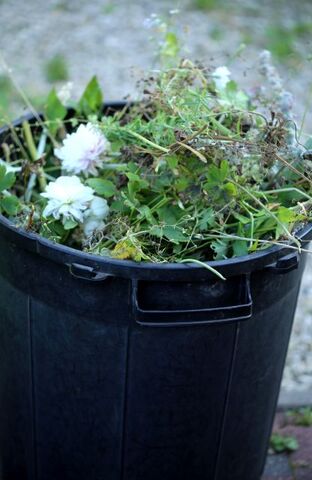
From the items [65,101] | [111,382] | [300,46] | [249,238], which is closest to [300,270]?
[249,238]

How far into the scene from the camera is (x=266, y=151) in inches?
56.8

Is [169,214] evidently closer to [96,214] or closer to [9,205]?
[96,214]

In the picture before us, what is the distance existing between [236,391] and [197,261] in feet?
1.26

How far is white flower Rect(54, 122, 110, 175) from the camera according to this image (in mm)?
1593

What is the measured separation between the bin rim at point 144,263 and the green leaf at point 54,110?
1.58 feet

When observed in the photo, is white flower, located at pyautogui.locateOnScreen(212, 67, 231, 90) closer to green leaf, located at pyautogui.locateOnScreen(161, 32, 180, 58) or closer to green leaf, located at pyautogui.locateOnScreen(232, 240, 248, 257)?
green leaf, located at pyautogui.locateOnScreen(161, 32, 180, 58)

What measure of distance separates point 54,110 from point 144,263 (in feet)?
2.17

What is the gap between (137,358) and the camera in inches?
56.1

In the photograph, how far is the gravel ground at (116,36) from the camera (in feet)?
13.9

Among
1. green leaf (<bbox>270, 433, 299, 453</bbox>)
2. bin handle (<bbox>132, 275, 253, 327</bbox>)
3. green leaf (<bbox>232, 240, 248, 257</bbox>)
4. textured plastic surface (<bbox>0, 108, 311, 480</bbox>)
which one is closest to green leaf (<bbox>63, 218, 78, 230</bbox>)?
textured plastic surface (<bbox>0, 108, 311, 480</bbox>)

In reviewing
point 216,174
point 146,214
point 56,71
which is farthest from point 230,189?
point 56,71

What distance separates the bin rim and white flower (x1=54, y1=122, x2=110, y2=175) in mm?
273

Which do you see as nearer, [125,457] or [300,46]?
[125,457]

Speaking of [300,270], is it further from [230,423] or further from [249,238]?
[230,423]
